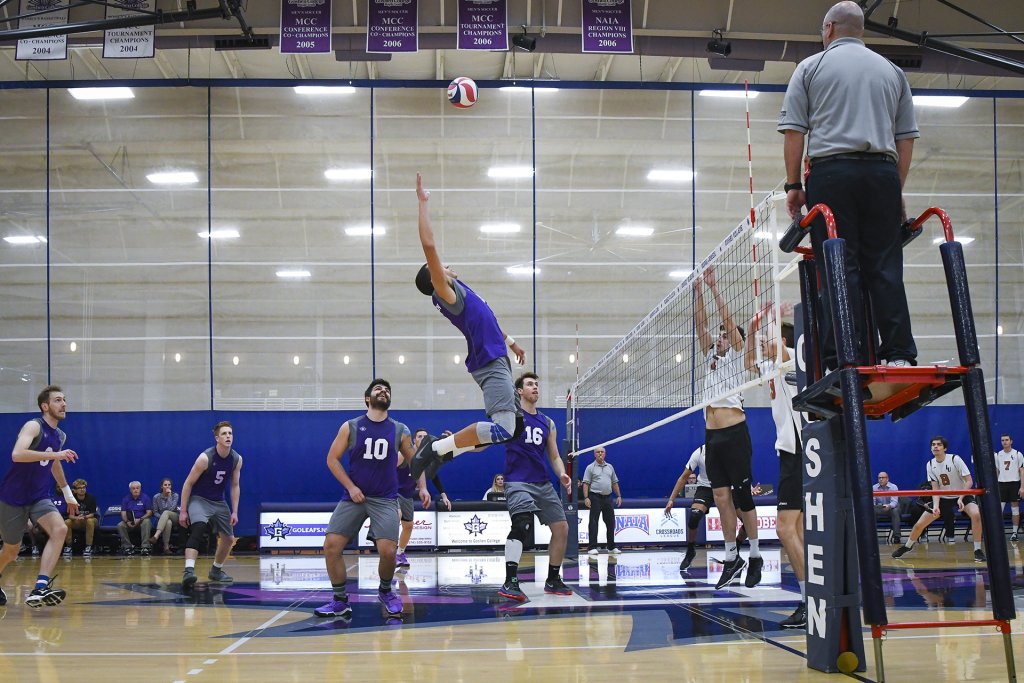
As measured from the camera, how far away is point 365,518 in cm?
764

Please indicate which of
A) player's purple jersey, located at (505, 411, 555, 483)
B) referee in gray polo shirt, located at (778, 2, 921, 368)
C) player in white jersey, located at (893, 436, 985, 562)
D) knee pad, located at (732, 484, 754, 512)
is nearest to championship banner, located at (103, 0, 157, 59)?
player's purple jersey, located at (505, 411, 555, 483)

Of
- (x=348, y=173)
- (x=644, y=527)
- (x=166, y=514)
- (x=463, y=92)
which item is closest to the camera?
(x=463, y=92)

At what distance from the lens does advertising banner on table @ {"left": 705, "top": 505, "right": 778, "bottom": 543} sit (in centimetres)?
1762

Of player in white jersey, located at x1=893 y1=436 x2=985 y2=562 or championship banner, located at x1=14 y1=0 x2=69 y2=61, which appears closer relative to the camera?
player in white jersey, located at x1=893 y1=436 x2=985 y2=562

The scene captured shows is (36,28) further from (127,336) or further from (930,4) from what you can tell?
(930,4)

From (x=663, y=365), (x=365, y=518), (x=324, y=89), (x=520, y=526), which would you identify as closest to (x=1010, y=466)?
(x=663, y=365)

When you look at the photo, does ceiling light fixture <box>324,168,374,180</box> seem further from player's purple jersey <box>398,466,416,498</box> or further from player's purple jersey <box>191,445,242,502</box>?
player's purple jersey <box>191,445,242,502</box>

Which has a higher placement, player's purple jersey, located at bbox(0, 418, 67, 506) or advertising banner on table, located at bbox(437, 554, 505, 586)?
player's purple jersey, located at bbox(0, 418, 67, 506)

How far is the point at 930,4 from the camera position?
62.6 feet

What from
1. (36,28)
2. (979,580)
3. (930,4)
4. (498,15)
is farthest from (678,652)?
(930,4)

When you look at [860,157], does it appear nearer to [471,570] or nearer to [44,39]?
[471,570]

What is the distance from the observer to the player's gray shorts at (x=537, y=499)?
29.7ft

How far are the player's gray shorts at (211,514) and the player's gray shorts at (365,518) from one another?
390 centimetres

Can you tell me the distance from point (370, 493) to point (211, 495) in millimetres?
4153
